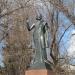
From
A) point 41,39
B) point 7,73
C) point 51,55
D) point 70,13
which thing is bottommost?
point 7,73

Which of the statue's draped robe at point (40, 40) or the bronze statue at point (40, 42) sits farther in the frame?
the statue's draped robe at point (40, 40)

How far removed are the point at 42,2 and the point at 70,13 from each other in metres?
2.46

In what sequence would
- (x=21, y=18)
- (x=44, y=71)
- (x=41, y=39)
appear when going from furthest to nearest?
1. (x=21, y=18)
2. (x=41, y=39)
3. (x=44, y=71)

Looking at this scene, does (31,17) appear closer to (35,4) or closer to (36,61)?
(35,4)

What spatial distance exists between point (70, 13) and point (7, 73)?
1070 centimetres

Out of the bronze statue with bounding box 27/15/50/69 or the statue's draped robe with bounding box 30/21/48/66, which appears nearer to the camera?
the bronze statue with bounding box 27/15/50/69

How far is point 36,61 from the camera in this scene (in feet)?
45.6

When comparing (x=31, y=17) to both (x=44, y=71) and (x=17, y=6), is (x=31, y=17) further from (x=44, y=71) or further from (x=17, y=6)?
(x=44, y=71)

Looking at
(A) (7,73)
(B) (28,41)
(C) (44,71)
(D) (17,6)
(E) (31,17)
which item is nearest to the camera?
(C) (44,71)

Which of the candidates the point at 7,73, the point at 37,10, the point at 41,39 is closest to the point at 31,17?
the point at 37,10

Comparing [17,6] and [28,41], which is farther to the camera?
[28,41]

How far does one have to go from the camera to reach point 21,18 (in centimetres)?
2461

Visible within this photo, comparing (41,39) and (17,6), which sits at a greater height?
(17,6)

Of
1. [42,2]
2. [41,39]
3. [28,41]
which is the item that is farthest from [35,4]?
[41,39]
